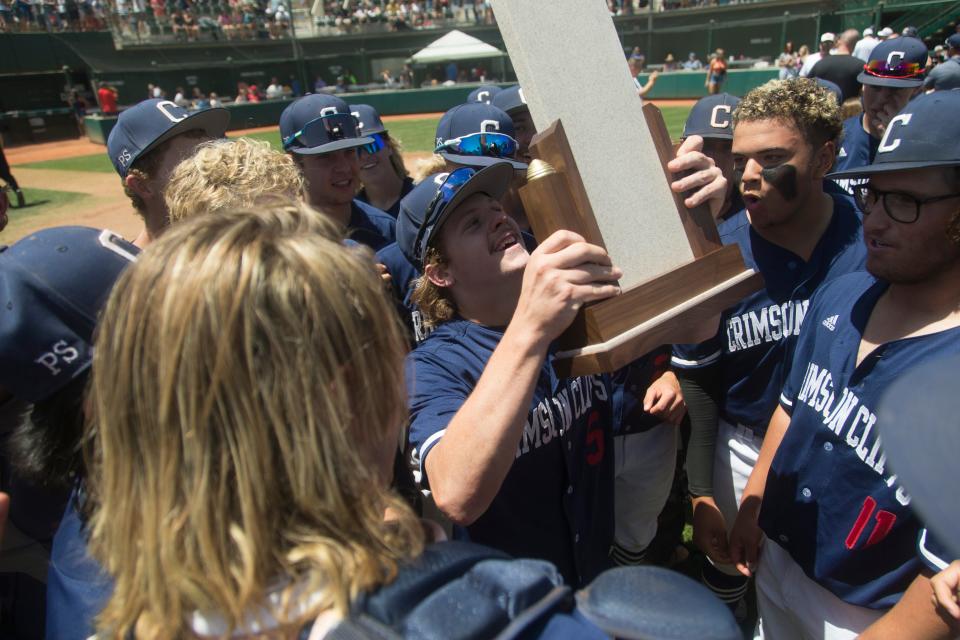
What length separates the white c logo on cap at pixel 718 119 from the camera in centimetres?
359

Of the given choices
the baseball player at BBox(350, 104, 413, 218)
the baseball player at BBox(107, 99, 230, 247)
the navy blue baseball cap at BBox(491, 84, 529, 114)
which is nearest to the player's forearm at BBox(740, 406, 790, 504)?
the baseball player at BBox(107, 99, 230, 247)

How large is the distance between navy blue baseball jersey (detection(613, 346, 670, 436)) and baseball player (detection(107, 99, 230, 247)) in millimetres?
2043

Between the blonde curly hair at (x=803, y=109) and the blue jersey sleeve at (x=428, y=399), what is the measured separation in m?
1.71

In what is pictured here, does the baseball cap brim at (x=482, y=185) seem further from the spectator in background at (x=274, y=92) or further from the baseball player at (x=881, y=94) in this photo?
the spectator in background at (x=274, y=92)

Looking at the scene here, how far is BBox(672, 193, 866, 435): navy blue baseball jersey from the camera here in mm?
2457

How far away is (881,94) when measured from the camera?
16.3 ft

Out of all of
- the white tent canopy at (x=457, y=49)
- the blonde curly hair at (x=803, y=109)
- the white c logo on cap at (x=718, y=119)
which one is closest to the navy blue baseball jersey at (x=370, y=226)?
the white c logo on cap at (x=718, y=119)

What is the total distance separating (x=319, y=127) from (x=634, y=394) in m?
2.35

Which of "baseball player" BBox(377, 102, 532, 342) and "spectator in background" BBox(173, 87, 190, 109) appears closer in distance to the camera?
"baseball player" BBox(377, 102, 532, 342)

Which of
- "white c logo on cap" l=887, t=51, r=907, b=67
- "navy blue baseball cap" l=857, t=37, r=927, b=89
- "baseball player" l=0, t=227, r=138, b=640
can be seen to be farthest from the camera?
"white c logo on cap" l=887, t=51, r=907, b=67

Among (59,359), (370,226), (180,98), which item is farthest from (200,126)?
(180,98)

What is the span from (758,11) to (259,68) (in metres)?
26.5

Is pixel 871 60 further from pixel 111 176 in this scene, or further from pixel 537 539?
pixel 111 176

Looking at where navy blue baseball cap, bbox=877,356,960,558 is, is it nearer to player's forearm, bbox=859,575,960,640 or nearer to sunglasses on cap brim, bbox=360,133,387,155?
player's forearm, bbox=859,575,960,640
